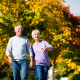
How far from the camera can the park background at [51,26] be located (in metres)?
14.7

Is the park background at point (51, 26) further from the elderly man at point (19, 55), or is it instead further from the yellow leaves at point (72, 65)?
the elderly man at point (19, 55)

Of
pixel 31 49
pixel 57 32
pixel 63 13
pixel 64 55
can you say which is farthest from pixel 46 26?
pixel 31 49

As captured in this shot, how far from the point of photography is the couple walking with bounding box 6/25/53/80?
16.2 ft

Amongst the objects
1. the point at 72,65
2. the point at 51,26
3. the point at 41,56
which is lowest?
the point at 72,65

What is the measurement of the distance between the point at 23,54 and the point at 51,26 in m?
12.7

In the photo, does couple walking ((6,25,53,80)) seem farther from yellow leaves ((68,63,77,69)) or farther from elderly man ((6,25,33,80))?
yellow leaves ((68,63,77,69))

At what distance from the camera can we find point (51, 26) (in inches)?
690

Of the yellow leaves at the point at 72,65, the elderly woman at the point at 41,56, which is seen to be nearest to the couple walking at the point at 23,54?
the elderly woman at the point at 41,56

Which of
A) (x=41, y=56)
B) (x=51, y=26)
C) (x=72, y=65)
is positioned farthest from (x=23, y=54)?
(x=51, y=26)

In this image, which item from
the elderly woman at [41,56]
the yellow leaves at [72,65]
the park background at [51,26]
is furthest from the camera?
the park background at [51,26]

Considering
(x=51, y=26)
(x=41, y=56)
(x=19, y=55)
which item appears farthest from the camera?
(x=51, y=26)

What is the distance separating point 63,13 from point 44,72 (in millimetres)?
10866

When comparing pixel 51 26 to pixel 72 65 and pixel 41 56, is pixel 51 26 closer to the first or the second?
pixel 72 65

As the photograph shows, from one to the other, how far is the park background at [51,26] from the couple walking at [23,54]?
898cm
